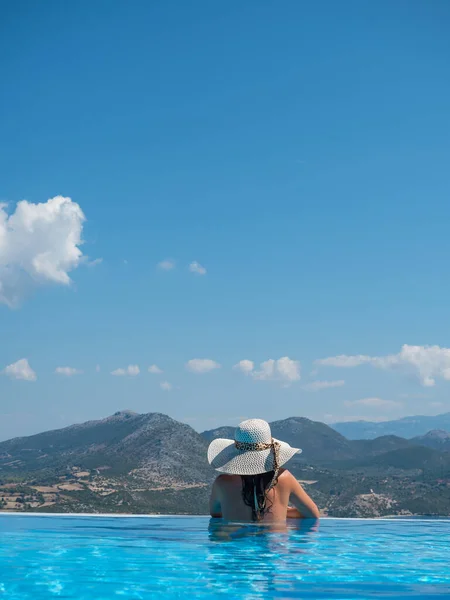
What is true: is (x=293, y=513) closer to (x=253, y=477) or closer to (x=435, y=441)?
(x=253, y=477)

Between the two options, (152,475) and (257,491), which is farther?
(152,475)

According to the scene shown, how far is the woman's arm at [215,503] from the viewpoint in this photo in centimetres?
917

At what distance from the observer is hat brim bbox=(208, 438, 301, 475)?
28.0ft

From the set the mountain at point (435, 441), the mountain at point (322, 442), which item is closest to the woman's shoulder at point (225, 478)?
the mountain at point (322, 442)

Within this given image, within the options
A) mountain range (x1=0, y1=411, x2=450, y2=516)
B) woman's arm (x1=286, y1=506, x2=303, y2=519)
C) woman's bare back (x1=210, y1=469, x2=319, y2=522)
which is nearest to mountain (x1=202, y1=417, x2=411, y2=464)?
mountain range (x1=0, y1=411, x2=450, y2=516)

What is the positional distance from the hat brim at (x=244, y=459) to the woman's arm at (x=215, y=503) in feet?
1.24

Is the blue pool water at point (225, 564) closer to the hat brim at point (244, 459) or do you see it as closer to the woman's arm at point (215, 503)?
the woman's arm at point (215, 503)

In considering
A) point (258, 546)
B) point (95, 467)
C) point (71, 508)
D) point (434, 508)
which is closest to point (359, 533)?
point (258, 546)

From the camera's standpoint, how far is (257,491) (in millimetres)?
8781

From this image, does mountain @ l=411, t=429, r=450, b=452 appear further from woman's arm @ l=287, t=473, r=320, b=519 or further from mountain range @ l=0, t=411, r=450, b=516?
woman's arm @ l=287, t=473, r=320, b=519

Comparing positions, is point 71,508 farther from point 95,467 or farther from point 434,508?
point 95,467

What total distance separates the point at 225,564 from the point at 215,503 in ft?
5.37

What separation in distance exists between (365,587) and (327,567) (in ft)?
3.83

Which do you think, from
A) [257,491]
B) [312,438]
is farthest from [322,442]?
[257,491]
